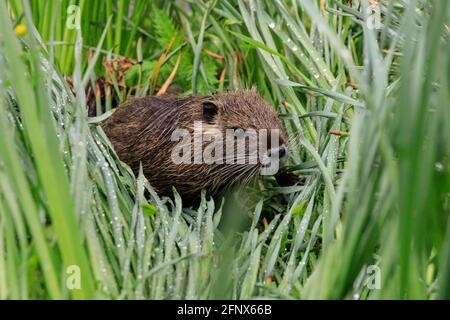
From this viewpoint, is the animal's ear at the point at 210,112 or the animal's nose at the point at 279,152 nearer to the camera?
the animal's nose at the point at 279,152

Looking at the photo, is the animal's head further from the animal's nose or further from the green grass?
the green grass

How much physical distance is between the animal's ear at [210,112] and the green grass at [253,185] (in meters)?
0.31

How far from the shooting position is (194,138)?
11.1 ft

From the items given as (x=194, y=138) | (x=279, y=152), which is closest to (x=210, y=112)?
(x=194, y=138)

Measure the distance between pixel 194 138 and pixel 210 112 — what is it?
13 centimetres

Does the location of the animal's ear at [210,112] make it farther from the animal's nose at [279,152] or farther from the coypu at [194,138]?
the animal's nose at [279,152]

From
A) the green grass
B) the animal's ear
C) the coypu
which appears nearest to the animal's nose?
the coypu

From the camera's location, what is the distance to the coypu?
A: 328 cm

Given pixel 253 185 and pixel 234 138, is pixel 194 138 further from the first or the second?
pixel 253 185

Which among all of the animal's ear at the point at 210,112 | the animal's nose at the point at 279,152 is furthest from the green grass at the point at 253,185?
the animal's ear at the point at 210,112

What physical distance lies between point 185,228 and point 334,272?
102 cm

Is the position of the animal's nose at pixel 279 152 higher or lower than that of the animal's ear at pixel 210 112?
lower

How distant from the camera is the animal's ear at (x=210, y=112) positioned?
3.35 metres
